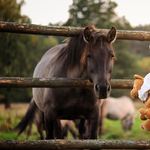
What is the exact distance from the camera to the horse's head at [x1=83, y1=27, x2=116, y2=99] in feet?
7.38

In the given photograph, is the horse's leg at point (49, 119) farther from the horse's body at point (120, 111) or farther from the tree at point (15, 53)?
the tree at point (15, 53)

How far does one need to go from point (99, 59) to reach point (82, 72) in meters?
0.48

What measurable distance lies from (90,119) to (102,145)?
3.03 feet

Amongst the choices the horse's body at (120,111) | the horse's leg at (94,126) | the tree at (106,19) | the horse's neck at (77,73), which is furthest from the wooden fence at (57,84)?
the tree at (106,19)

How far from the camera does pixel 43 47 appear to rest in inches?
716

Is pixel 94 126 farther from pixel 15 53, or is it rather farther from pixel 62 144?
pixel 15 53

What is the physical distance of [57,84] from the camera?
2.20m

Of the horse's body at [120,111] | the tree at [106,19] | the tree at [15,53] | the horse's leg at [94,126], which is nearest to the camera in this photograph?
the horse's leg at [94,126]

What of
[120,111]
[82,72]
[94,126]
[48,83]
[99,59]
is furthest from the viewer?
[120,111]

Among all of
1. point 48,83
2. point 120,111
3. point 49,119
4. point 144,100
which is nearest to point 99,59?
point 48,83

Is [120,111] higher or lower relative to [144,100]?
lower

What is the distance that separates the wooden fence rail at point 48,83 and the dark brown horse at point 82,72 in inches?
5.3

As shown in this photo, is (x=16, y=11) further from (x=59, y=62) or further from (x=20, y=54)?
(x=59, y=62)

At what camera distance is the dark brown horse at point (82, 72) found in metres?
2.37
